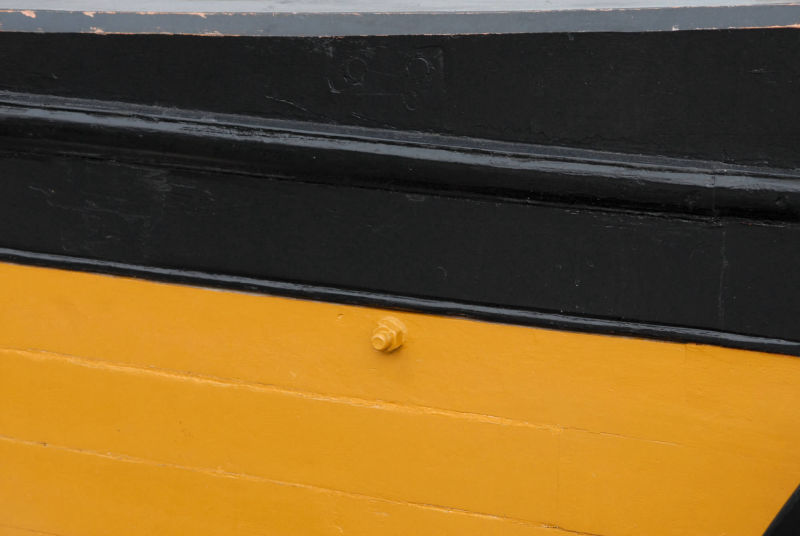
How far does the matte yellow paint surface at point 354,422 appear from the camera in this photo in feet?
4.39

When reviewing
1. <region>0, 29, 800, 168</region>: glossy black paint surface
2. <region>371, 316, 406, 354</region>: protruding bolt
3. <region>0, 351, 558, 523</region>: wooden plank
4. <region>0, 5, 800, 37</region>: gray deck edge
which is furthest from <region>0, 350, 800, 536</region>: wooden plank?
<region>0, 5, 800, 37</region>: gray deck edge

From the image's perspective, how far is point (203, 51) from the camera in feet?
4.44

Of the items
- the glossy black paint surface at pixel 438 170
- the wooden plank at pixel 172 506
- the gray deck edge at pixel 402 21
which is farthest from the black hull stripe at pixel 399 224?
the wooden plank at pixel 172 506

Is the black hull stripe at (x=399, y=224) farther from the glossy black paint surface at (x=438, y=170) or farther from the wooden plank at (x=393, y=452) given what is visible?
the wooden plank at (x=393, y=452)

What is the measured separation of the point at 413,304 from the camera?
1410 mm

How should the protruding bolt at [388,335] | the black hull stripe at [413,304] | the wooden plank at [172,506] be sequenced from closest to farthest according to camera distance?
the black hull stripe at [413,304]
the protruding bolt at [388,335]
the wooden plank at [172,506]

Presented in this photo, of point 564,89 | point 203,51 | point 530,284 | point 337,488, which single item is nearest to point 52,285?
point 203,51

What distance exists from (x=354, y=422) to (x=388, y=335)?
0.21 m

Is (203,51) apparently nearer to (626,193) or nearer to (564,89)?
(564,89)

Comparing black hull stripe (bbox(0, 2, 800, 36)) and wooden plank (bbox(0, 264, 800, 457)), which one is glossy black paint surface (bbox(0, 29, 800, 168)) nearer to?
black hull stripe (bbox(0, 2, 800, 36))

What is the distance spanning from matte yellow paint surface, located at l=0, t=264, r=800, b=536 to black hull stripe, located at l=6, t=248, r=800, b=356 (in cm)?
2

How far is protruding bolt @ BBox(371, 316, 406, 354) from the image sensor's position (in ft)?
4.56

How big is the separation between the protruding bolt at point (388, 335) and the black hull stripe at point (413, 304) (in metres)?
0.03

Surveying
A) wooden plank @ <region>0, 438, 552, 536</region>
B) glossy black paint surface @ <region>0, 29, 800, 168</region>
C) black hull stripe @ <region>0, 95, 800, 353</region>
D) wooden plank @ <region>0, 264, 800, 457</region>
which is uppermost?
glossy black paint surface @ <region>0, 29, 800, 168</region>
